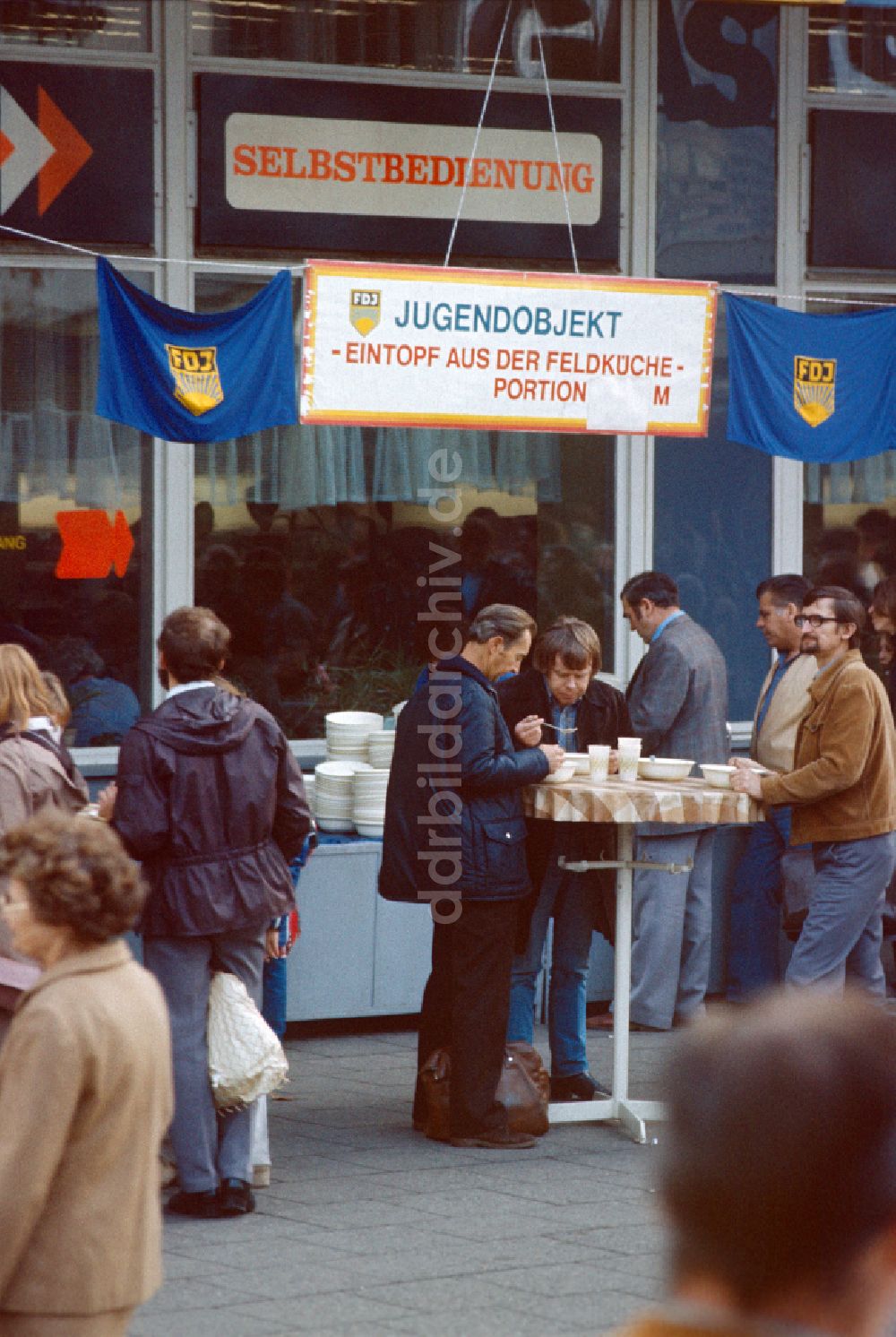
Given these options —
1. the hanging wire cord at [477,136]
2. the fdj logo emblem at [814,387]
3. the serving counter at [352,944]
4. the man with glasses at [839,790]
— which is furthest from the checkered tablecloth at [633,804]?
the hanging wire cord at [477,136]

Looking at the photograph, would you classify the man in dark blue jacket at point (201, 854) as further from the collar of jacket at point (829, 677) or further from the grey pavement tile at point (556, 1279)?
the collar of jacket at point (829, 677)

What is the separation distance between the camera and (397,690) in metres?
10.4

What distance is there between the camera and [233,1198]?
21.5ft

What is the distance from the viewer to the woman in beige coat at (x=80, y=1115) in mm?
3641

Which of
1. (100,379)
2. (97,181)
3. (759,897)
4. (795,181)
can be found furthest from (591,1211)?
(795,181)

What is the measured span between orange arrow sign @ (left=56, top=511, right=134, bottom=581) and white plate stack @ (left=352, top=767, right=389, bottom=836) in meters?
1.71

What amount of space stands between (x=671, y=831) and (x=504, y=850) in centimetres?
208

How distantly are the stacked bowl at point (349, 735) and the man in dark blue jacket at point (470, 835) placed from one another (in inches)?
87.5

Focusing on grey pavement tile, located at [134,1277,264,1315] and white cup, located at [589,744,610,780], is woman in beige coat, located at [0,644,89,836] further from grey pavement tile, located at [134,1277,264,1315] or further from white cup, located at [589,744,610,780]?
white cup, located at [589,744,610,780]

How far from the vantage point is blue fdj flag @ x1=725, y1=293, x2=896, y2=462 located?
963cm

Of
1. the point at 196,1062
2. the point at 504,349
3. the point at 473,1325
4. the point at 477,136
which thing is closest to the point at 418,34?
the point at 477,136

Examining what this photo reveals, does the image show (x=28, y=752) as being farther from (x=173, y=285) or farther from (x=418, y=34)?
(x=418, y=34)

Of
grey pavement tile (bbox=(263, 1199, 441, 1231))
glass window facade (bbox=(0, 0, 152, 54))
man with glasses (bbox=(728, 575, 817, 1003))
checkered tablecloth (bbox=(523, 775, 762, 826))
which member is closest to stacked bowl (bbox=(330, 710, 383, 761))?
man with glasses (bbox=(728, 575, 817, 1003))

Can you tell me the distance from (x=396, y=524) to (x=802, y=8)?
12.2ft
